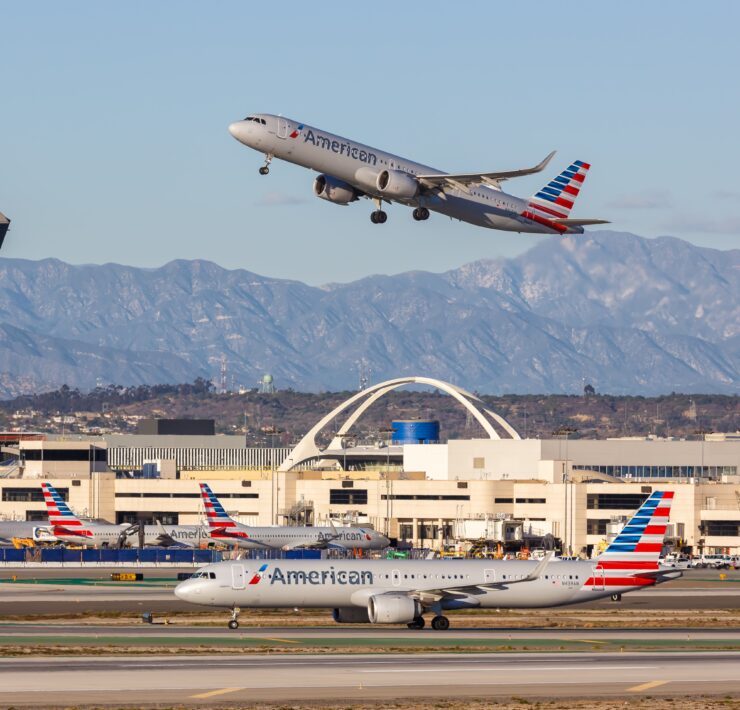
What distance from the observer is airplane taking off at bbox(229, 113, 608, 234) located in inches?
3477

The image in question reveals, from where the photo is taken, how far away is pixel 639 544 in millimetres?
86688

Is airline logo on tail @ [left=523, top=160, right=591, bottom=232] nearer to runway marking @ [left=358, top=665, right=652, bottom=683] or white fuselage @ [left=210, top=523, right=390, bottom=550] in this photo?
runway marking @ [left=358, top=665, right=652, bottom=683]

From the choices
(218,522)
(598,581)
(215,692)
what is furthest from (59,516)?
(215,692)

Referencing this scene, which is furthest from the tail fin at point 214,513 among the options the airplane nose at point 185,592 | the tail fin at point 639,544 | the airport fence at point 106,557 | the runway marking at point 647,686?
the runway marking at point 647,686

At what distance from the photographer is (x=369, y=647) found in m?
71.3

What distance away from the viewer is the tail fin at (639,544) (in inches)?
3396

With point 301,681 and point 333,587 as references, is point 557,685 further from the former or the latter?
point 333,587

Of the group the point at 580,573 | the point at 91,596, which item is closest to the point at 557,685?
the point at 580,573

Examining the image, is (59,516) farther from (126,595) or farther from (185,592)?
(185,592)

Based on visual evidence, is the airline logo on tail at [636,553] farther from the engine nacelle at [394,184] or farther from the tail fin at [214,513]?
the tail fin at [214,513]

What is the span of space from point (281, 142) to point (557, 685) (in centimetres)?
3886

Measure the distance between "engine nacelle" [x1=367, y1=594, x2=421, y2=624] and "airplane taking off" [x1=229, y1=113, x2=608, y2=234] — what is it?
68.4 feet

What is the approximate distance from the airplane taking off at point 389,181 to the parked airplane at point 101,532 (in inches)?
3501

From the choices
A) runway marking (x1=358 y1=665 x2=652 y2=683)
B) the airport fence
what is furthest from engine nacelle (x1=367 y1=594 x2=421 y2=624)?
the airport fence
